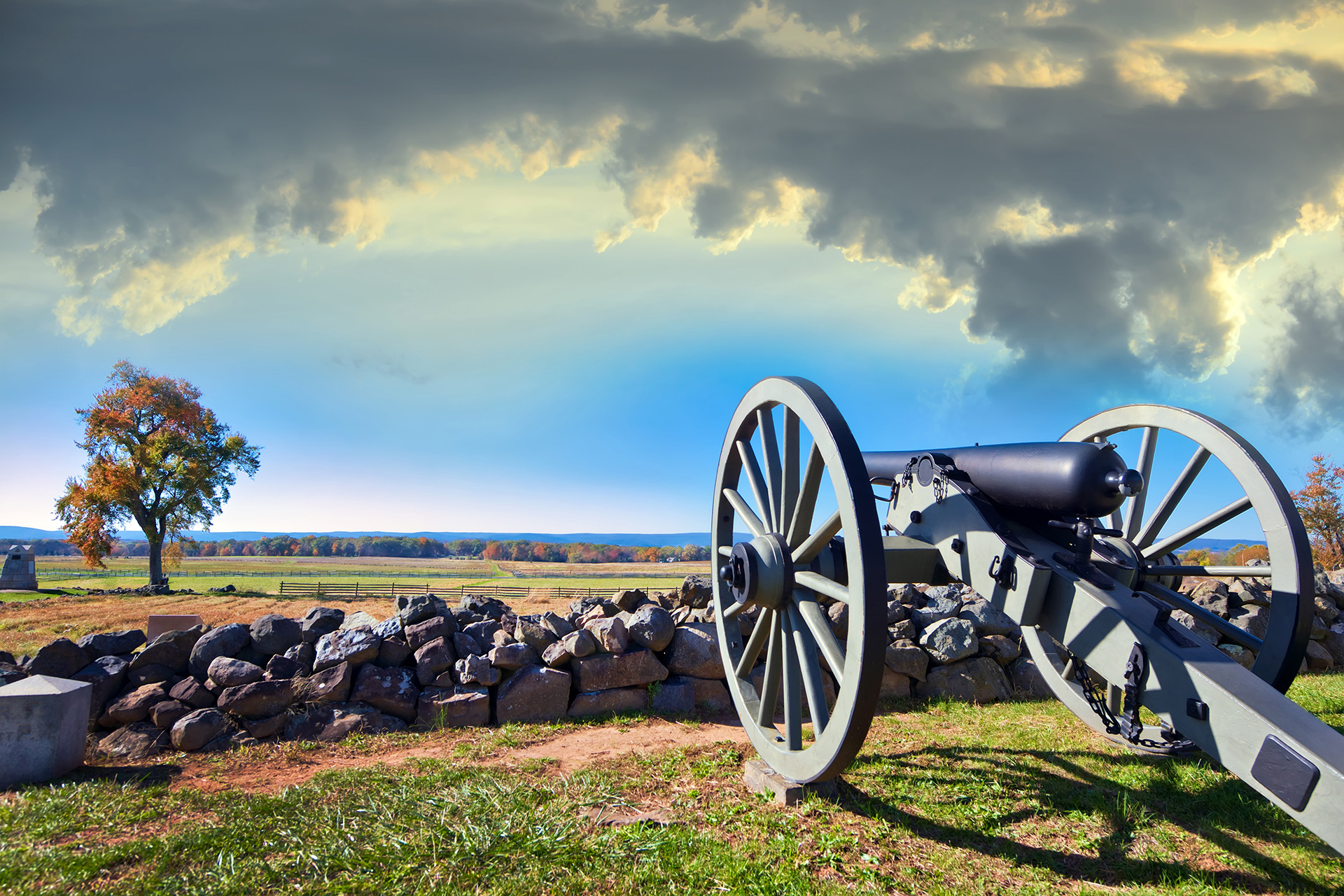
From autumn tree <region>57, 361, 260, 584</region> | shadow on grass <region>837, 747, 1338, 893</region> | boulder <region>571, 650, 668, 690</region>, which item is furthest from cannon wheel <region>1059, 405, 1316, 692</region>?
autumn tree <region>57, 361, 260, 584</region>

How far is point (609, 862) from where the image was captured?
334 cm

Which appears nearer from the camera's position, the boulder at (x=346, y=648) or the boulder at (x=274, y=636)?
the boulder at (x=346, y=648)

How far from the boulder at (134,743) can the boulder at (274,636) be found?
99cm

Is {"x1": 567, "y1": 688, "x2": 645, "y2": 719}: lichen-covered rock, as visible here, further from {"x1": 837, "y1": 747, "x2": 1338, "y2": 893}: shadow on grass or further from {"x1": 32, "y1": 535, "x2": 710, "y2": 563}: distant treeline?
{"x1": 32, "y1": 535, "x2": 710, "y2": 563}: distant treeline

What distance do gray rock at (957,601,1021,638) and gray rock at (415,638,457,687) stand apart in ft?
19.0

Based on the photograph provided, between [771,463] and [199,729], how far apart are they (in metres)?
5.25

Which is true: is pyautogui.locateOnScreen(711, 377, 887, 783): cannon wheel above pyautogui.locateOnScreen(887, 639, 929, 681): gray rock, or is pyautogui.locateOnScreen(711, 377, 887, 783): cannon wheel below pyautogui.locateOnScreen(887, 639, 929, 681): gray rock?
above

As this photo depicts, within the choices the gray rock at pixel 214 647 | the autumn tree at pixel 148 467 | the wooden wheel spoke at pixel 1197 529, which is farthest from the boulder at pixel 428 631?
the autumn tree at pixel 148 467

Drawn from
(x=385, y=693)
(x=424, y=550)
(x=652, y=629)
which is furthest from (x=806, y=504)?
(x=424, y=550)

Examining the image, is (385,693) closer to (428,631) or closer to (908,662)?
(428,631)

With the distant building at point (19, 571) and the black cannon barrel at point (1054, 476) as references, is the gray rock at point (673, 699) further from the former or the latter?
the distant building at point (19, 571)

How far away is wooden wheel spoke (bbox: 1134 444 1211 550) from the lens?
5559 millimetres

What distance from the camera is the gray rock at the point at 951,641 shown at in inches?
296

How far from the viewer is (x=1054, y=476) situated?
3686mm
